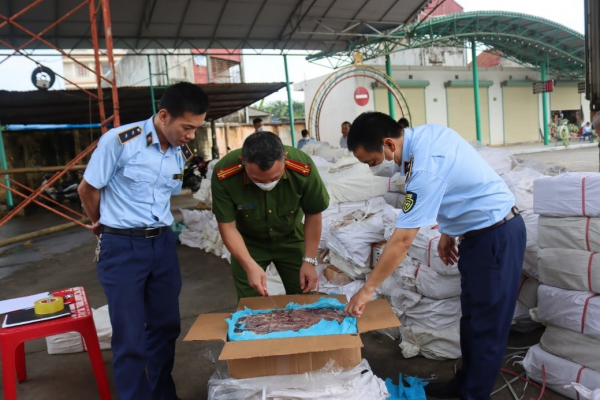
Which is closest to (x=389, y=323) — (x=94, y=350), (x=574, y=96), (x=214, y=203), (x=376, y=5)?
(x=214, y=203)

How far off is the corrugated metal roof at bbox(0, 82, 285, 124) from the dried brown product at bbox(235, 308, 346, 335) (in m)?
6.59

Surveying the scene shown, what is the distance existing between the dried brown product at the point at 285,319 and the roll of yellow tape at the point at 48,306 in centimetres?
98

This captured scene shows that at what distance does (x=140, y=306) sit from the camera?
1.90 meters

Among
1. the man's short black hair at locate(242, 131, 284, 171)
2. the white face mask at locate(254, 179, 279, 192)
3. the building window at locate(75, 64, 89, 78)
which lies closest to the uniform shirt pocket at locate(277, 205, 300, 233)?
the white face mask at locate(254, 179, 279, 192)

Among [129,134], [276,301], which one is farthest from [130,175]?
[276,301]

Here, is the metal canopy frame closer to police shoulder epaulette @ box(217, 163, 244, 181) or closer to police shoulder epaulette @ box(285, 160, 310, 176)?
police shoulder epaulette @ box(217, 163, 244, 181)

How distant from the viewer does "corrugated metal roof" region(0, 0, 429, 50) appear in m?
7.68

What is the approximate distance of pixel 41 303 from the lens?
2117mm

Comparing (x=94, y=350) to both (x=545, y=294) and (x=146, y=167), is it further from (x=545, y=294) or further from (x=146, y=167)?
(x=545, y=294)

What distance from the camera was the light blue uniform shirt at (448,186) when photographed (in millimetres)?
1577

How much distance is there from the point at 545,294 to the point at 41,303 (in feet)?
7.87

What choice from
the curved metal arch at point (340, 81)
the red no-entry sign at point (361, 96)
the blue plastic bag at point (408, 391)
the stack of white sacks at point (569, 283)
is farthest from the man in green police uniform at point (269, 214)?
the red no-entry sign at point (361, 96)

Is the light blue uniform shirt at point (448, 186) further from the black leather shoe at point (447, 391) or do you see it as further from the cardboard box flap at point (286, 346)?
the black leather shoe at point (447, 391)

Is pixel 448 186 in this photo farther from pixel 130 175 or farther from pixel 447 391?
pixel 130 175
